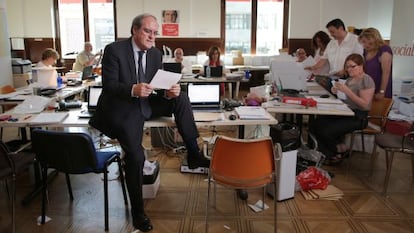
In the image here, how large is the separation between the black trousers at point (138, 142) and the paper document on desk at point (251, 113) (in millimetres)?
442

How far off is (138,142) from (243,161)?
2.58 feet

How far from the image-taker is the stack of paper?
10.8 ft

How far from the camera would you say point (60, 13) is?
955 cm

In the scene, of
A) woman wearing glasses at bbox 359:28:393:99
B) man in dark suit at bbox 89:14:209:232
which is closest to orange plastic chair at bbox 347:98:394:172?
woman wearing glasses at bbox 359:28:393:99

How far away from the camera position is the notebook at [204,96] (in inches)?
135

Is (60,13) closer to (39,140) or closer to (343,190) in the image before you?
(39,140)

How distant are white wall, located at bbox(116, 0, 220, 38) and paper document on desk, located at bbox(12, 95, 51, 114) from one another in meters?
6.04

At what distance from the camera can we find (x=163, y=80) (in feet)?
8.83

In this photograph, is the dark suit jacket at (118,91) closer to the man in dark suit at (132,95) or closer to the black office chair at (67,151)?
the man in dark suit at (132,95)

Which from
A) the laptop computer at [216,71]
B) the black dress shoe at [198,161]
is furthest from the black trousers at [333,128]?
the laptop computer at [216,71]

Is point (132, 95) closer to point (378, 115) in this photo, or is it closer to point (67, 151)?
point (67, 151)

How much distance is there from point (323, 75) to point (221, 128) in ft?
5.25

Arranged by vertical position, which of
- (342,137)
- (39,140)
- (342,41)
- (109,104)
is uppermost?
(342,41)

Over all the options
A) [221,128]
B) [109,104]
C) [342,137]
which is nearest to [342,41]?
[342,137]
